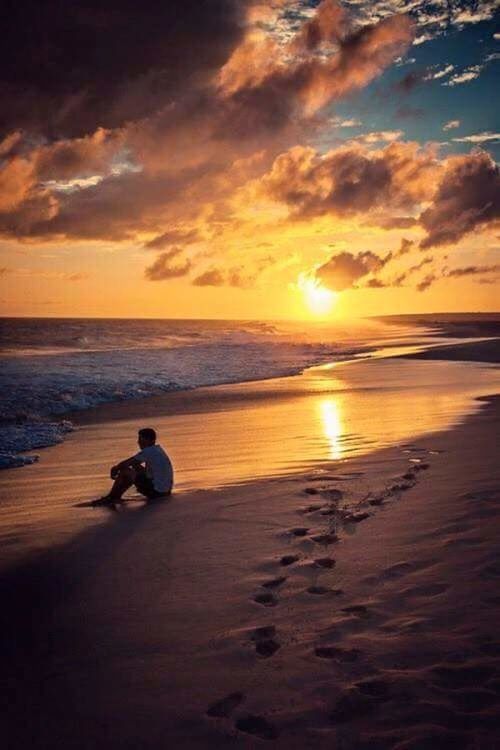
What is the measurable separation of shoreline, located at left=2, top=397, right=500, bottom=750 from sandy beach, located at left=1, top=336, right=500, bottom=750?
0.5 inches

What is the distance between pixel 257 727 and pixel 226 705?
30 centimetres

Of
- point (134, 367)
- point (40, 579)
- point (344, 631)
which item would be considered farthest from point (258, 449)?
point (134, 367)

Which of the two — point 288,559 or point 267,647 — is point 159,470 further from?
point 267,647

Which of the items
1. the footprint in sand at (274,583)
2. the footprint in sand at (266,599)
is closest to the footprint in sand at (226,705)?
the footprint in sand at (266,599)

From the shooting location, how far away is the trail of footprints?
3.64 m

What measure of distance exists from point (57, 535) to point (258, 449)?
566 centimetres

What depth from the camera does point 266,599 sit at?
523 cm

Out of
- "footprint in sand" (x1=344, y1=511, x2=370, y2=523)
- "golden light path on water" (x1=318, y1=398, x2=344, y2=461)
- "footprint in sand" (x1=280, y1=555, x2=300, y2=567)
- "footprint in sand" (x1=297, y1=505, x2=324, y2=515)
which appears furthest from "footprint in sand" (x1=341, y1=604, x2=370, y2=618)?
"golden light path on water" (x1=318, y1=398, x2=344, y2=461)

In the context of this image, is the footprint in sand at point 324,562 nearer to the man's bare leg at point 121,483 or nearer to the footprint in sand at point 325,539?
the footprint in sand at point 325,539

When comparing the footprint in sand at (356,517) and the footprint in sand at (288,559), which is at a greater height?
the footprint in sand at (356,517)

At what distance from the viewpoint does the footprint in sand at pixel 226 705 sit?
12.1 ft

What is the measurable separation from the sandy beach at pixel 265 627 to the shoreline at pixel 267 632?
0.5 inches

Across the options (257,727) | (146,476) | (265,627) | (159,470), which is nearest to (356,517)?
(265,627)

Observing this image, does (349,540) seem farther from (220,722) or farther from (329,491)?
(220,722)
